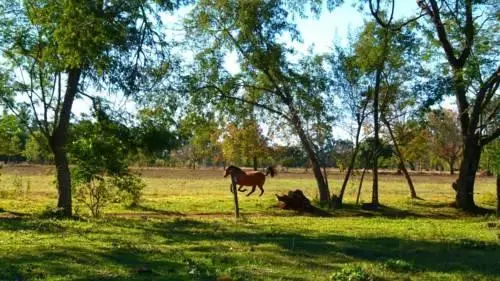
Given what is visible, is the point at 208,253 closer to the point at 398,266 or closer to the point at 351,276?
the point at 398,266

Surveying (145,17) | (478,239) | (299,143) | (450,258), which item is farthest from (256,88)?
(450,258)

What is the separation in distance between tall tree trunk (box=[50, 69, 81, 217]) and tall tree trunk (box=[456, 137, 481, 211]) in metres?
17.8

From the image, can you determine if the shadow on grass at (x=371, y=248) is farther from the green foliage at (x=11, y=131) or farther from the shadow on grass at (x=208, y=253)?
the green foliage at (x=11, y=131)

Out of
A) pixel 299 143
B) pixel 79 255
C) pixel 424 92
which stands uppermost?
pixel 424 92

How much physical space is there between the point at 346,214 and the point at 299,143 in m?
8.98

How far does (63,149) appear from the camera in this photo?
22.0 meters

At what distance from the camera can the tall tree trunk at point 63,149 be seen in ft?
71.2

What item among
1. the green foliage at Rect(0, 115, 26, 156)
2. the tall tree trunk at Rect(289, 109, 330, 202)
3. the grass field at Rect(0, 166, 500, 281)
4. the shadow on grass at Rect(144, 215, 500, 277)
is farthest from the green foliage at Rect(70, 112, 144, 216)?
the tall tree trunk at Rect(289, 109, 330, 202)

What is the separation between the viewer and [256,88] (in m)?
31.3

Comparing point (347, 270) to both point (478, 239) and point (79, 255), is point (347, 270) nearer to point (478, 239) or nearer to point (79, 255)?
point (79, 255)

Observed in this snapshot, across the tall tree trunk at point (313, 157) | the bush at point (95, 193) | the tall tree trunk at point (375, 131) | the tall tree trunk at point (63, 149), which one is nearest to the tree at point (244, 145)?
the tall tree trunk at point (313, 157)

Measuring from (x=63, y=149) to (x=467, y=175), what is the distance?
1843cm

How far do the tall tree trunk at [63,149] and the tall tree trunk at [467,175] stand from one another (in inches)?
699

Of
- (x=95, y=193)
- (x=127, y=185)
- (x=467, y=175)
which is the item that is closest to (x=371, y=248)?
(x=127, y=185)
